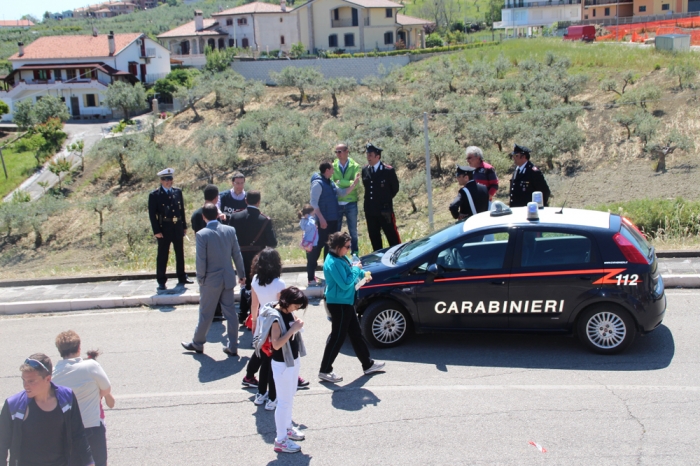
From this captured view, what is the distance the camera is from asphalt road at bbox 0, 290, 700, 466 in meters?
5.85

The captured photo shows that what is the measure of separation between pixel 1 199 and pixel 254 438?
3879 cm

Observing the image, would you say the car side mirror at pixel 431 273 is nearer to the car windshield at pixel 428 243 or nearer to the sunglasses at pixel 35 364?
the car windshield at pixel 428 243

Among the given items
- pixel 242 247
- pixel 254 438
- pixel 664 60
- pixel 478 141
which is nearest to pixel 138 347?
pixel 242 247

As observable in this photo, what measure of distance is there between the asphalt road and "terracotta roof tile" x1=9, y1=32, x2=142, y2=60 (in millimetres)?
70290

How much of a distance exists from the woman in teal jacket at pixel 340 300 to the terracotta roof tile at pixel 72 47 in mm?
71379

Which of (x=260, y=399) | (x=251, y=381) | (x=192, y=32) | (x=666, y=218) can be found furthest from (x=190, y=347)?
(x=192, y=32)

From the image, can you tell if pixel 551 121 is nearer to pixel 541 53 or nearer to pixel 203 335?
pixel 541 53

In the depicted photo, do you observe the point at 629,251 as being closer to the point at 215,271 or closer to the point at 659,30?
the point at 215,271

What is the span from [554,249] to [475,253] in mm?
847

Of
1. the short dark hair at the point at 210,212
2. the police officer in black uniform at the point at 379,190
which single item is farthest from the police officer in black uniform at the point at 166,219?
the police officer in black uniform at the point at 379,190

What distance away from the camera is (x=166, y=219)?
10.6m

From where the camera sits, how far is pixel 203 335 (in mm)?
8234

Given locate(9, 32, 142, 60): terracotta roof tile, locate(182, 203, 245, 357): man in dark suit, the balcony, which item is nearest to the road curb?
locate(182, 203, 245, 357): man in dark suit

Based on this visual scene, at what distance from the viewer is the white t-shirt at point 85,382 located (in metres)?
5.04
